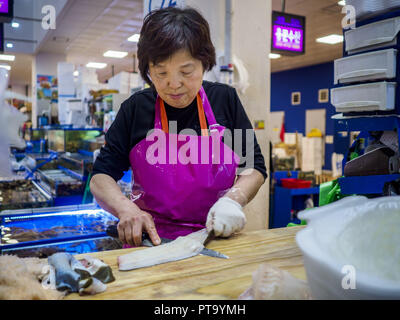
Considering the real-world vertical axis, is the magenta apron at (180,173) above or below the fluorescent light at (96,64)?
below

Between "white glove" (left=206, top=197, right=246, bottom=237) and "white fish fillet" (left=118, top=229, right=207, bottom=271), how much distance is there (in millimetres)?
61

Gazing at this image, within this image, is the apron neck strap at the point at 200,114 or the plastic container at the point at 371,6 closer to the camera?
the plastic container at the point at 371,6

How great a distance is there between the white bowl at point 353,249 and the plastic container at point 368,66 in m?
0.87

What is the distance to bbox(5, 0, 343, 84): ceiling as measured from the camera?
706cm

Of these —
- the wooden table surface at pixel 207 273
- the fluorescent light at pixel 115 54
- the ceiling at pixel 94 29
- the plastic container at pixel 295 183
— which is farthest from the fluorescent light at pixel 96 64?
the wooden table surface at pixel 207 273

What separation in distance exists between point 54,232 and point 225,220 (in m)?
1.40

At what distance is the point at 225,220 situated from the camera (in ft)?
4.03

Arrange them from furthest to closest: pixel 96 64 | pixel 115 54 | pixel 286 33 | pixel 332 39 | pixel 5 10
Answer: pixel 96 64
pixel 115 54
pixel 332 39
pixel 286 33
pixel 5 10

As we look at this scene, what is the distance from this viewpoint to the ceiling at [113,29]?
706 centimetres

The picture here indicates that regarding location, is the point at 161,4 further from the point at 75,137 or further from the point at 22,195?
the point at 75,137

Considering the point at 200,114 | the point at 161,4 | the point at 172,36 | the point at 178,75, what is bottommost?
the point at 200,114

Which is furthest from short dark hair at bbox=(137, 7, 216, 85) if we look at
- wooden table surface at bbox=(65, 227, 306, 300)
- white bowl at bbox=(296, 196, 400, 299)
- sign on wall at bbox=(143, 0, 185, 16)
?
sign on wall at bbox=(143, 0, 185, 16)

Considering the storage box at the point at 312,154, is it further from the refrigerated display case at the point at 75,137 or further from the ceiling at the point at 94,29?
the refrigerated display case at the point at 75,137

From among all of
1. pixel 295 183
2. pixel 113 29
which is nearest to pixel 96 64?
pixel 113 29
